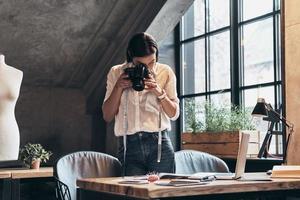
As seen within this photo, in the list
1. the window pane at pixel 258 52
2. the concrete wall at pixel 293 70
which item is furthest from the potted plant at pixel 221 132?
the concrete wall at pixel 293 70

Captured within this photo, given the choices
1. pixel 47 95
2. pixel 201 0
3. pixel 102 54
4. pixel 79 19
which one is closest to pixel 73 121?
pixel 47 95

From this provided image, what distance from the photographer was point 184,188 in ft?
5.45

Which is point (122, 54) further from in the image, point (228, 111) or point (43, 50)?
point (228, 111)

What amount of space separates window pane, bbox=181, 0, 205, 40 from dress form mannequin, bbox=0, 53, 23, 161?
8.99ft

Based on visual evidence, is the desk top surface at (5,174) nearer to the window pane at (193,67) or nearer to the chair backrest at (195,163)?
the chair backrest at (195,163)

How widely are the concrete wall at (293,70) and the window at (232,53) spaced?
1810 mm

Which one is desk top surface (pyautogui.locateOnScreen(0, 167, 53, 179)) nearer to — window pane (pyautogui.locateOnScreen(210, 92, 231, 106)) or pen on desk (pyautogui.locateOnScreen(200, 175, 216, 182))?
pen on desk (pyautogui.locateOnScreen(200, 175, 216, 182))

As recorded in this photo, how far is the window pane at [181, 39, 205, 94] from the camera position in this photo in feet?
20.4

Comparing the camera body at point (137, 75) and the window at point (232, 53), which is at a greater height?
the window at point (232, 53)

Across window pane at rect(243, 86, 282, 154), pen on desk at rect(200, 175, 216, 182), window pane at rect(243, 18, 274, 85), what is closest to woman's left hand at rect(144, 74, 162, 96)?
pen on desk at rect(200, 175, 216, 182)

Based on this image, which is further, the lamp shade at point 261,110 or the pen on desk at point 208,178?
the lamp shade at point 261,110

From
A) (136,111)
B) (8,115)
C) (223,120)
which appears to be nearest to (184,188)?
(136,111)

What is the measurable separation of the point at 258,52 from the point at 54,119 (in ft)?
12.0

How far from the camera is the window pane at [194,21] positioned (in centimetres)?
623
